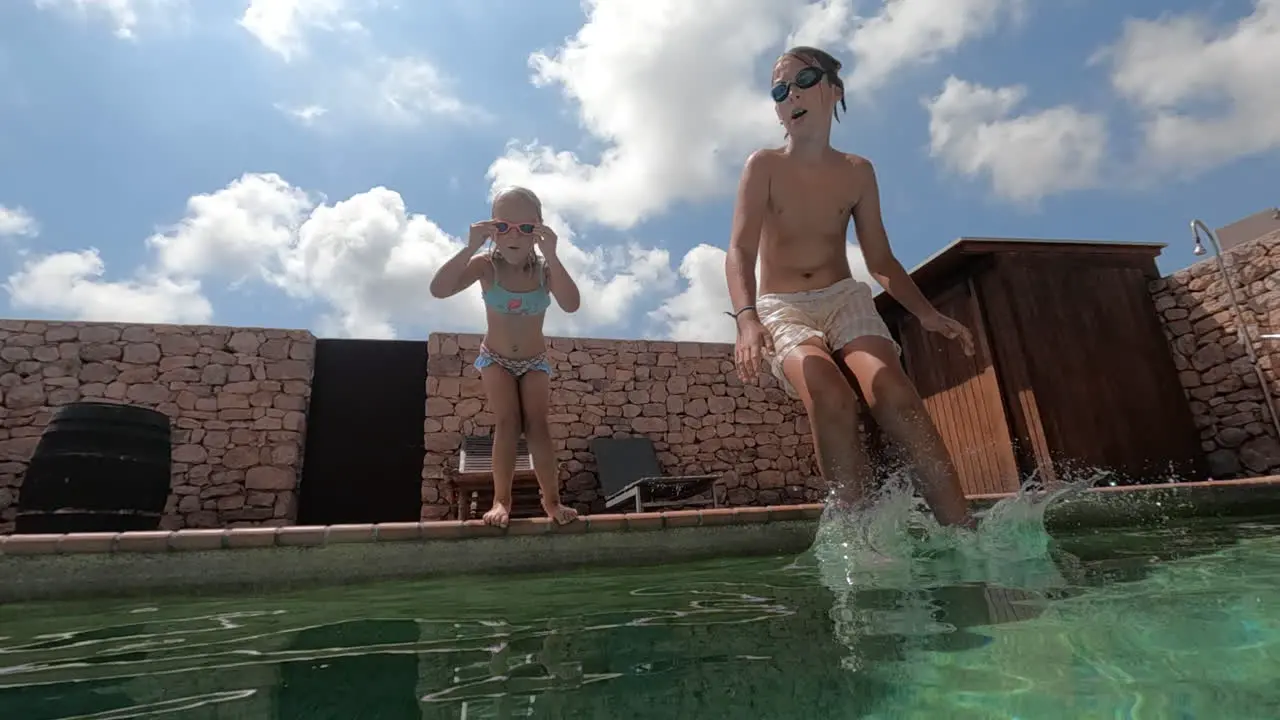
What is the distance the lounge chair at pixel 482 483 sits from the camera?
7.30 m

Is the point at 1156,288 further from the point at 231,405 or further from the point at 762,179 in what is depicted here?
the point at 231,405

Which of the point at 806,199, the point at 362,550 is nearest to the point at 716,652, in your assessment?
the point at 362,550

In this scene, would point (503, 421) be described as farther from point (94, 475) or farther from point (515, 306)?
point (94, 475)

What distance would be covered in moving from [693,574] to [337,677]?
4.71 ft

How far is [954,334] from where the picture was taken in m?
2.79

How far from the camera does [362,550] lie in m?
2.40

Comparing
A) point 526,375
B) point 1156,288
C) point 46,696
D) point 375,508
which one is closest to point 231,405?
point 375,508

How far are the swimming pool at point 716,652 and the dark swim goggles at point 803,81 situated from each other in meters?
1.97

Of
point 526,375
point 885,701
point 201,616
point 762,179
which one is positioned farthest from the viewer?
point 526,375

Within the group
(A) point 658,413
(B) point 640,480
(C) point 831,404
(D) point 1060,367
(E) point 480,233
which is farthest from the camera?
(A) point 658,413

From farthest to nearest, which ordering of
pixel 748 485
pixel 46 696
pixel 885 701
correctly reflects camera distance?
1. pixel 748 485
2. pixel 46 696
3. pixel 885 701

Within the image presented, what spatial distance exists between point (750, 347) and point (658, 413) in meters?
6.93

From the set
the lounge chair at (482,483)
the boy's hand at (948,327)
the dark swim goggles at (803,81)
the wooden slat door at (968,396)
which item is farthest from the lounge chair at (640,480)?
the dark swim goggles at (803,81)

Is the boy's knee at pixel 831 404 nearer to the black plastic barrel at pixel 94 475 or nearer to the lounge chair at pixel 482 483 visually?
the black plastic barrel at pixel 94 475
